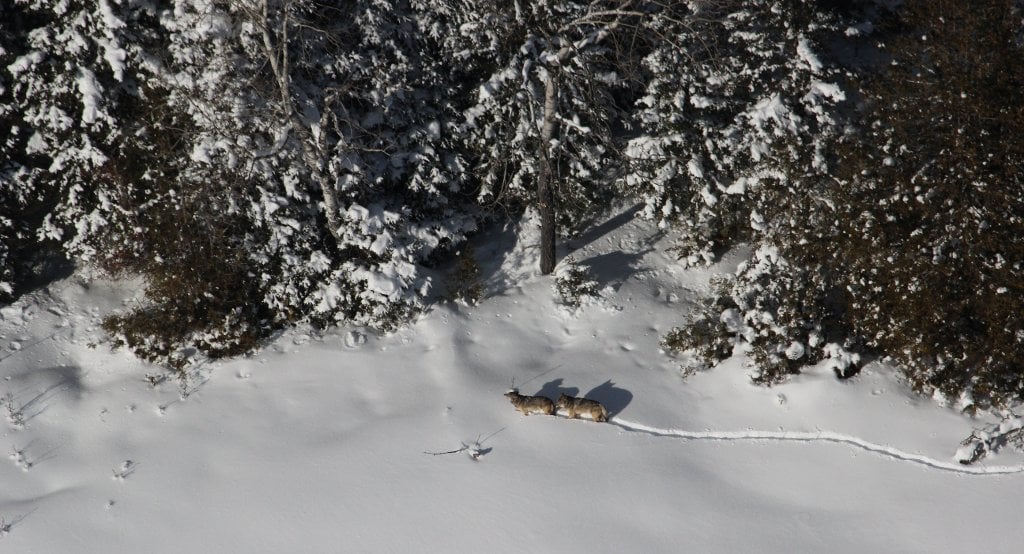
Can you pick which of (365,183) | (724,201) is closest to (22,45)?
(365,183)

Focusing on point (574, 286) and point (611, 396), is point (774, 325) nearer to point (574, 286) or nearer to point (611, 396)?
point (611, 396)

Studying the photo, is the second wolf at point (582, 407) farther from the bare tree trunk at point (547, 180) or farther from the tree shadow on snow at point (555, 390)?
the bare tree trunk at point (547, 180)

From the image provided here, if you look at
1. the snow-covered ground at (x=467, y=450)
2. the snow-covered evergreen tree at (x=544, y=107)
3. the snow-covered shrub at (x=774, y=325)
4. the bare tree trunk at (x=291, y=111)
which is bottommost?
the snow-covered ground at (x=467, y=450)

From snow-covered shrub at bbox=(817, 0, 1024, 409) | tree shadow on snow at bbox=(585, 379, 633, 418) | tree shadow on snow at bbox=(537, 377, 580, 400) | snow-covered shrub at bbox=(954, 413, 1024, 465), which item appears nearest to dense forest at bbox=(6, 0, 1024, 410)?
snow-covered shrub at bbox=(817, 0, 1024, 409)

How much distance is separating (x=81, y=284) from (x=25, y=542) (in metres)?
5.93

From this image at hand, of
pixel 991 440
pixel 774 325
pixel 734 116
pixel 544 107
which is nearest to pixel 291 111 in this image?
pixel 544 107

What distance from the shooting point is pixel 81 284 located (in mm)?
13484

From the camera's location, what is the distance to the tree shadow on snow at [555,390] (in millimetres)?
11598

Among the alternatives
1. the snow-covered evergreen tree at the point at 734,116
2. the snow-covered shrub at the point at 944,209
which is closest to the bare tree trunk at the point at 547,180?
the snow-covered evergreen tree at the point at 734,116

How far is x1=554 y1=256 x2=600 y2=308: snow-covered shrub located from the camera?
13.4 metres

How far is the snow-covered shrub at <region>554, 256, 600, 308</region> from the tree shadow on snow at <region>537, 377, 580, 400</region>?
2.15m

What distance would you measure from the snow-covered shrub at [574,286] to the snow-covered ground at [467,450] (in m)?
0.37

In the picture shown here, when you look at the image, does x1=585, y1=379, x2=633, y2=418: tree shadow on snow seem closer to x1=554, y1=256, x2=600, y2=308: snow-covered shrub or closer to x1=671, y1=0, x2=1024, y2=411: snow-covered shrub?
x1=554, y1=256, x2=600, y2=308: snow-covered shrub

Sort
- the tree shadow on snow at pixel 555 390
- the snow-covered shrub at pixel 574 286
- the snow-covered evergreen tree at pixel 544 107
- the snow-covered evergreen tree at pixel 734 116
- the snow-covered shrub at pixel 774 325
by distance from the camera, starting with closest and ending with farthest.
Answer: the snow-covered shrub at pixel 774 325, the tree shadow on snow at pixel 555 390, the snow-covered evergreen tree at pixel 734 116, the snow-covered evergreen tree at pixel 544 107, the snow-covered shrub at pixel 574 286
